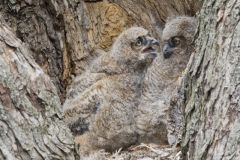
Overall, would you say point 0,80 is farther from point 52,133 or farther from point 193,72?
point 193,72

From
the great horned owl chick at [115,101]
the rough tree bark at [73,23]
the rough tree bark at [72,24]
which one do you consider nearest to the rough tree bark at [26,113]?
the rough tree bark at [72,24]

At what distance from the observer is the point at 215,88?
3.88 metres

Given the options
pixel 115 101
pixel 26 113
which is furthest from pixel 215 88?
pixel 115 101

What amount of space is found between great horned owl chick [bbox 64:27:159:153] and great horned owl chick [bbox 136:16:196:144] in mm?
109

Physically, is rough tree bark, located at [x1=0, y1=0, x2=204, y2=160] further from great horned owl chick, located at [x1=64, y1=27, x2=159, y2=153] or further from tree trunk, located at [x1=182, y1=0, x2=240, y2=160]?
tree trunk, located at [x1=182, y1=0, x2=240, y2=160]

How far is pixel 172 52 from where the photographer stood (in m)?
6.54

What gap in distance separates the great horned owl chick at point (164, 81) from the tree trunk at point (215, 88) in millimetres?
2114

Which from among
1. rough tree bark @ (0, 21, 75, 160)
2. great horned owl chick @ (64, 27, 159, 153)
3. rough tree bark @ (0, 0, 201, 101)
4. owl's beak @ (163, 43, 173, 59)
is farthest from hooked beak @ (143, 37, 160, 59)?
rough tree bark @ (0, 21, 75, 160)

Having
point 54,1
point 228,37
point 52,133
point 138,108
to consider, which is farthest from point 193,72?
point 54,1

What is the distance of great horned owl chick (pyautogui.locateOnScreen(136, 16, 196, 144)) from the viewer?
632cm

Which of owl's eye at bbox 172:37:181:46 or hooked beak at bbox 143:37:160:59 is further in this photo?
hooked beak at bbox 143:37:160:59

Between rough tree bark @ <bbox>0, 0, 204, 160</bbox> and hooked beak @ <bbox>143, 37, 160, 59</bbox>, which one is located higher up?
rough tree bark @ <bbox>0, 0, 204, 160</bbox>

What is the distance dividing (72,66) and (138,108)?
4.07ft

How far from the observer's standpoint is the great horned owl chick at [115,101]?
20.9 feet
